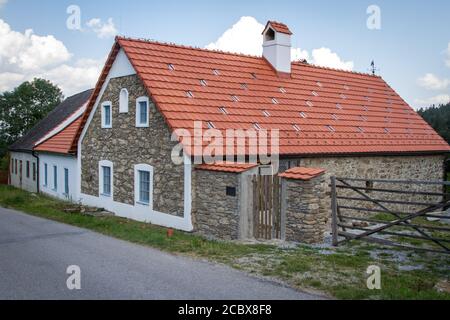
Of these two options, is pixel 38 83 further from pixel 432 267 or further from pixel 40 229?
pixel 432 267

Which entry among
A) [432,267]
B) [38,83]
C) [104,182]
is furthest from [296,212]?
[38,83]

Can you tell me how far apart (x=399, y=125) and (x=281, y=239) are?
12.5 meters

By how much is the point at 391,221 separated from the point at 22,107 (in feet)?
153

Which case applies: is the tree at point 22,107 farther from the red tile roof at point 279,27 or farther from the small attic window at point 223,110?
the small attic window at point 223,110

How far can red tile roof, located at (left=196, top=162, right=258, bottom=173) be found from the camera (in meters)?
12.2

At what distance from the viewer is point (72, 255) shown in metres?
10.4

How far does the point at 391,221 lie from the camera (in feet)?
36.1

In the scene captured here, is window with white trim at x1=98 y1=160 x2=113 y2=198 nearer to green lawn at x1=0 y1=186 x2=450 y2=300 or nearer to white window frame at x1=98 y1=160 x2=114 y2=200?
white window frame at x1=98 y1=160 x2=114 y2=200

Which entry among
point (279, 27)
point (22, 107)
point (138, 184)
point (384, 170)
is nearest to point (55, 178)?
point (138, 184)

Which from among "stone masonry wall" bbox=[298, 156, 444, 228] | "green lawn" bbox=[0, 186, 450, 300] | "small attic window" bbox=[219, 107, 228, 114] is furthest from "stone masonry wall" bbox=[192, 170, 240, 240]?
"stone masonry wall" bbox=[298, 156, 444, 228]

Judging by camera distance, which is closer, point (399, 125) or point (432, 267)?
point (432, 267)

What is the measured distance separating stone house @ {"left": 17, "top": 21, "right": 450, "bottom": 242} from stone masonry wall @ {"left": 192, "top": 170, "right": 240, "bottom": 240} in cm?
3

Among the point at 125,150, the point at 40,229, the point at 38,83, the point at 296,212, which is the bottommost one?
the point at 40,229

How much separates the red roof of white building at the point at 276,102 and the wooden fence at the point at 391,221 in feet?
6.59
